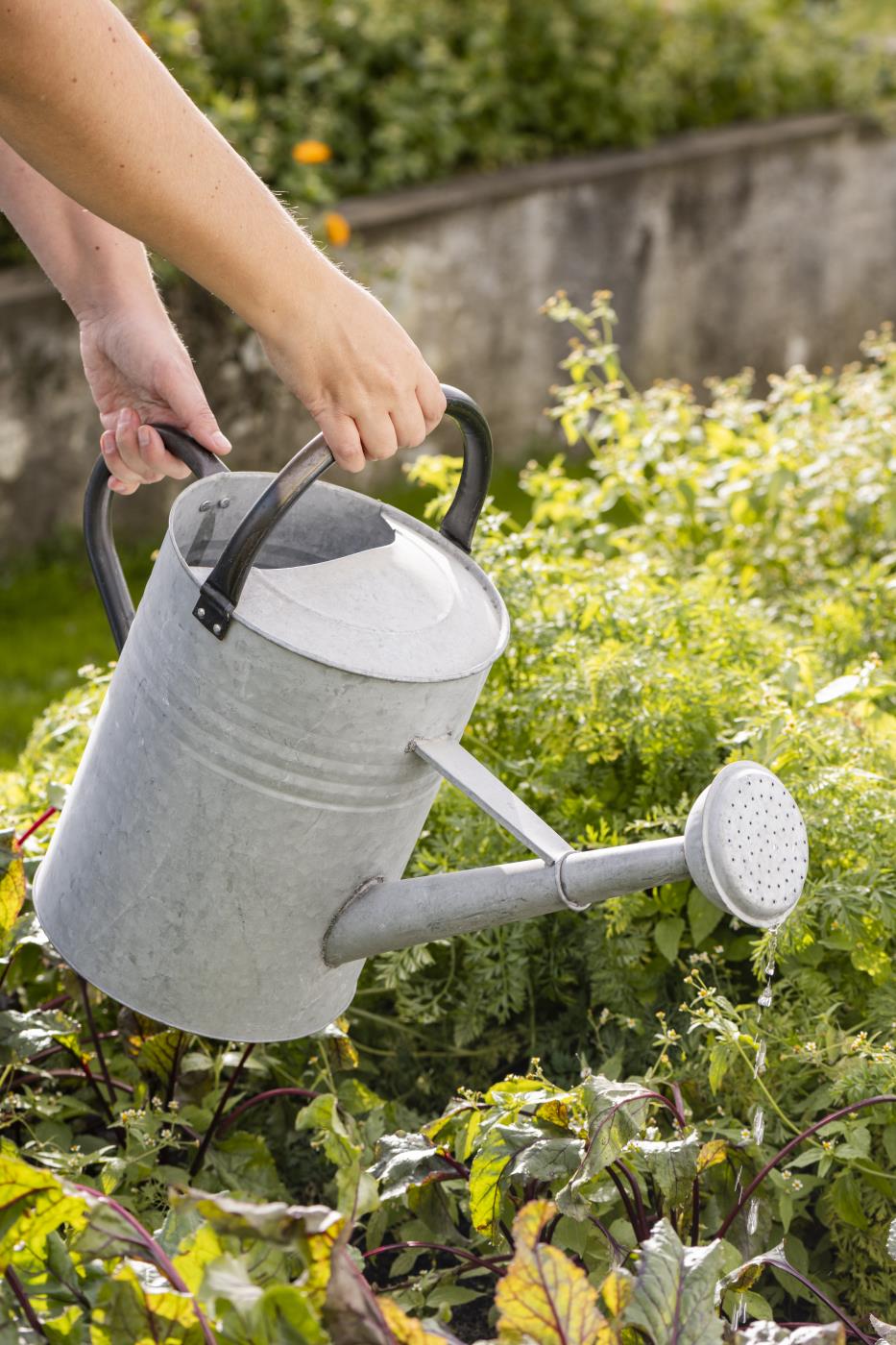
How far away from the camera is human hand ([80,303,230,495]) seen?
1.67 meters

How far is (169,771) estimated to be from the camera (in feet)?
4.65

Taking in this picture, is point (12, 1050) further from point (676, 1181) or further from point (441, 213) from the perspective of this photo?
point (441, 213)

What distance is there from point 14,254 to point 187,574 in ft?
10.9

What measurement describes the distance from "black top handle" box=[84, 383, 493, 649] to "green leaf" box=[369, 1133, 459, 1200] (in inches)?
22.5

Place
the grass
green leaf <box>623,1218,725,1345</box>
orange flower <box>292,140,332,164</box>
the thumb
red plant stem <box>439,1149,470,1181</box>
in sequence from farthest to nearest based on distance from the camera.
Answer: orange flower <box>292,140,332,164</box> < the grass < the thumb < red plant stem <box>439,1149,470,1181</box> < green leaf <box>623,1218,725,1345</box>

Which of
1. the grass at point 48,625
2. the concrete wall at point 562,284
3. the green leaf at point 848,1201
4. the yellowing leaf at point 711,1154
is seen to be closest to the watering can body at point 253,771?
the yellowing leaf at point 711,1154

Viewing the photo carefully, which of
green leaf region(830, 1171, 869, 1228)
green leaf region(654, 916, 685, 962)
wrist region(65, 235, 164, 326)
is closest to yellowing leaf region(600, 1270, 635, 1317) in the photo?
green leaf region(830, 1171, 869, 1228)

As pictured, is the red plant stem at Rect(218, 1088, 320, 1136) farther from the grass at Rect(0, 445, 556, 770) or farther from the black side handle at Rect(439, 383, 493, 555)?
the grass at Rect(0, 445, 556, 770)

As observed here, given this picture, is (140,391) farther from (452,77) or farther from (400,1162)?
(452,77)

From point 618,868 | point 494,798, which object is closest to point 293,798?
point 494,798

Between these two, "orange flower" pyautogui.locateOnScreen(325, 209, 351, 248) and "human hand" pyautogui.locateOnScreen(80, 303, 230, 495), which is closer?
"human hand" pyautogui.locateOnScreen(80, 303, 230, 495)

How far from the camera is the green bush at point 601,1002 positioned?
1.63 metres

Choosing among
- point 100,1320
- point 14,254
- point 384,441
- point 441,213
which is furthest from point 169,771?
point 441,213

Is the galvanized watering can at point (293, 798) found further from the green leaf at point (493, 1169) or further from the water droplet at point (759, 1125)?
the water droplet at point (759, 1125)
